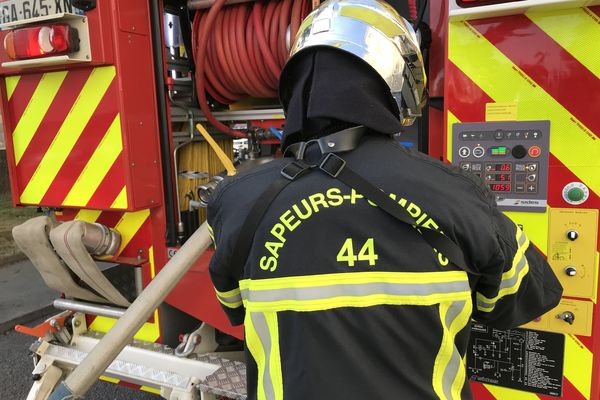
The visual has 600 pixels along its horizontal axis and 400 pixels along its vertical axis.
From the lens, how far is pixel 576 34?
5.25 feet

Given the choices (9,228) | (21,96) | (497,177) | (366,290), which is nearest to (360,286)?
(366,290)

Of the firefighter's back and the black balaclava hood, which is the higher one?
the black balaclava hood

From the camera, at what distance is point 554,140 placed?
1.66 metres

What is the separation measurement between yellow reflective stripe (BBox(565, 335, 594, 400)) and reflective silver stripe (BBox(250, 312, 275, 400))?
109 centimetres

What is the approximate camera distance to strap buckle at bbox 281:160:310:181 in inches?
46.2

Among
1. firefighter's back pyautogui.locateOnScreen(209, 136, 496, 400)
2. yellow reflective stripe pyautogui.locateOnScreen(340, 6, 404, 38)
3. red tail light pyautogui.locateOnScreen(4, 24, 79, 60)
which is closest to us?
firefighter's back pyautogui.locateOnScreen(209, 136, 496, 400)

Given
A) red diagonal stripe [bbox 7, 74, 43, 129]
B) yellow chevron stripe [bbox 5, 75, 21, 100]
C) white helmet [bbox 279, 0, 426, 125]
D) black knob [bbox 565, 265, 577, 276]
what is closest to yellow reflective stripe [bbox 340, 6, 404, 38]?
white helmet [bbox 279, 0, 426, 125]

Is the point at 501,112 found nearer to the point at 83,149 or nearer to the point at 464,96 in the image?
the point at 464,96

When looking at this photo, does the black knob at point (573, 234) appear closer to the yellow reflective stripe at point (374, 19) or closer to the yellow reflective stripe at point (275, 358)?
the yellow reflective stripe at point (374, 19)

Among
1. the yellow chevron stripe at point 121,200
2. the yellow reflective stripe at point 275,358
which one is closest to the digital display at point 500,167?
the yellow reflective stripe at point 275,358

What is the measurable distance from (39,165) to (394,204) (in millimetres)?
2069

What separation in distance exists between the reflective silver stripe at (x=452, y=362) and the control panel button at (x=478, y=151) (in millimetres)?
747

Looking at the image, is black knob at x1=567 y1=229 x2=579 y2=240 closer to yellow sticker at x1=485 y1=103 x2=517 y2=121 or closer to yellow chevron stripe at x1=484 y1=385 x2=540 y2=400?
yellow sticker at x1=485 y1=103 x2=517 y2=121

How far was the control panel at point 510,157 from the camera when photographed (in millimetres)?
1681
